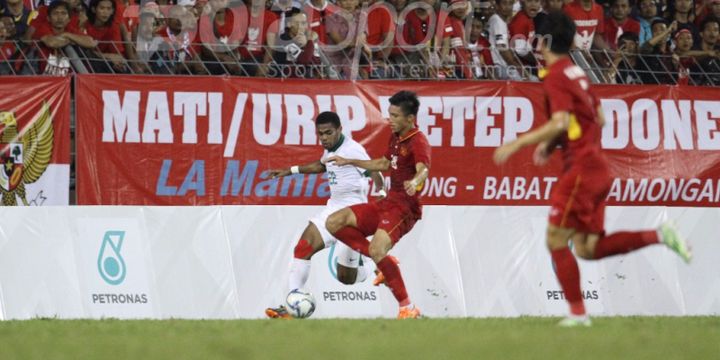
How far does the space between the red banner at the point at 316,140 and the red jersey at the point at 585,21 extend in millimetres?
1041

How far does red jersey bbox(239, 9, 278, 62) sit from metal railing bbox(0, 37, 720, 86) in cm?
5

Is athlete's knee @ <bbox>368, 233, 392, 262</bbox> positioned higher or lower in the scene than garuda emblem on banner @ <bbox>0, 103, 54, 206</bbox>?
higher

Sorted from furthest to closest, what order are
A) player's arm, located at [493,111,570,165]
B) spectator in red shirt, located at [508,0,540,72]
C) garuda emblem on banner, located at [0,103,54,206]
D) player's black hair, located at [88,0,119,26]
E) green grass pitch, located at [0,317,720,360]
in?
spectator in red shirt, located at [508,0,540,72], player's black hair, located at [88,0,119,26], garuda emblem on banner, located at [0,103,54,206], player's arm, located at [493,111,570,165], green grass pitch, located at [0,317,720,360]

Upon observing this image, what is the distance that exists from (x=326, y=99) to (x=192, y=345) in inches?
391

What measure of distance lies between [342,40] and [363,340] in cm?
1017

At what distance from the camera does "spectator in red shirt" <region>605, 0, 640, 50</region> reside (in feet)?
74.0

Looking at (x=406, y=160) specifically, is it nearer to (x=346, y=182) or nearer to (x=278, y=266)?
(x=346, y=182)

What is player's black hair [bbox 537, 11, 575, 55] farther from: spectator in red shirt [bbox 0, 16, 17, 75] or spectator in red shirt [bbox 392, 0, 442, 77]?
spectator in red shirt [bbox 0, 16, 17, 75]

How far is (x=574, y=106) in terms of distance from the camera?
35.8 feet

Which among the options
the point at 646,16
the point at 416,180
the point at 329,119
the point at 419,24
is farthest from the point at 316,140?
the point at 646,16

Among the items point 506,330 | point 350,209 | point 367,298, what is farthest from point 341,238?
point 506,330

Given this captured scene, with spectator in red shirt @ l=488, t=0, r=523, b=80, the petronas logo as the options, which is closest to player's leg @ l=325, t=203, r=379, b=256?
the petronas logo

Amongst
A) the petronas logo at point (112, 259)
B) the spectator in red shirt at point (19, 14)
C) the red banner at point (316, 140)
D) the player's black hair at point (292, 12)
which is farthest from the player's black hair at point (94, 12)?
the petronas logo at point (112, 259)

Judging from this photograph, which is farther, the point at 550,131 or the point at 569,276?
the point at 569,276
